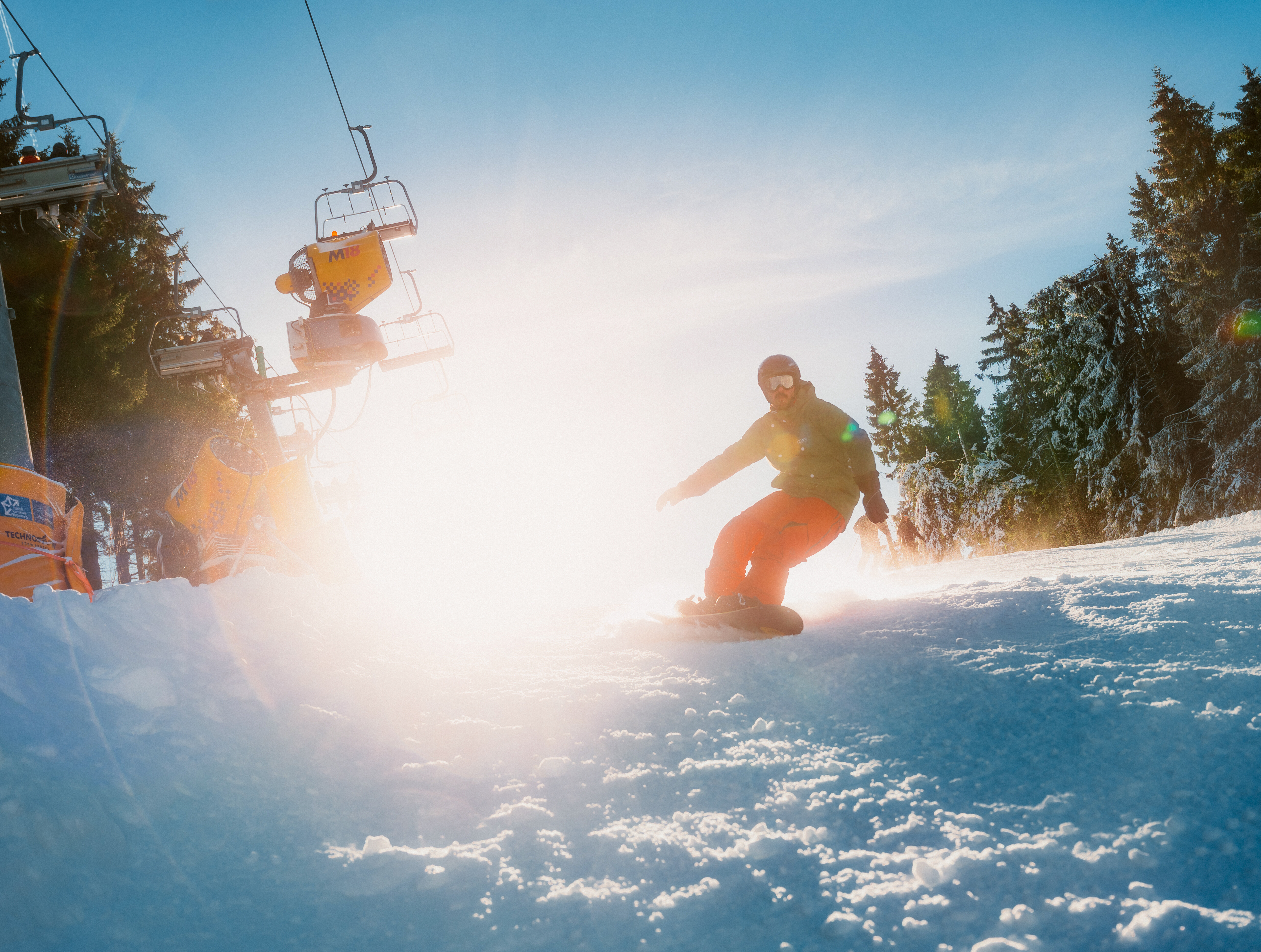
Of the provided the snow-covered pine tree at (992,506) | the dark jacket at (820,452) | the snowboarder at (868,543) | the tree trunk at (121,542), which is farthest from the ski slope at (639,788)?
the snow-covered pine tree at (992,506)

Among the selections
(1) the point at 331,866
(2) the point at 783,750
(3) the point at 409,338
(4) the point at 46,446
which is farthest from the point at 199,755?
(4) the point at 46,446

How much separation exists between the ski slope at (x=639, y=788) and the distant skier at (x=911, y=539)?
26.8 metres

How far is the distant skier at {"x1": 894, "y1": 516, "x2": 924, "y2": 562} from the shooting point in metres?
27.5

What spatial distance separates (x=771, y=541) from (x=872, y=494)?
69cm

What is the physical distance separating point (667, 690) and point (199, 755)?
122cm

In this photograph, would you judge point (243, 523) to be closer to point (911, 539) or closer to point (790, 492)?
point (790, 492)

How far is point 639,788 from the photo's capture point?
4.81 feet

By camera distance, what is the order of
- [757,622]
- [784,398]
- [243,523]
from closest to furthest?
[757,622], [784,398], [243,523]

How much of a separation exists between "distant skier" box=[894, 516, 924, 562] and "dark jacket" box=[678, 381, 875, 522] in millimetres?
25233

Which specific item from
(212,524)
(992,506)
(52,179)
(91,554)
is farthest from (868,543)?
(992,506)

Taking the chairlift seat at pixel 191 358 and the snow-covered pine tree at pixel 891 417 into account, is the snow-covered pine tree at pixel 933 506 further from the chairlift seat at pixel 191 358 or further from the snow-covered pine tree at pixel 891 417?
the chairlift seat at pixel 191 358

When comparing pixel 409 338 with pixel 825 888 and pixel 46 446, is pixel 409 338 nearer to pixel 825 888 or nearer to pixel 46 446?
pixel 46 446

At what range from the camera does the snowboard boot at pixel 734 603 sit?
3037 millimetres

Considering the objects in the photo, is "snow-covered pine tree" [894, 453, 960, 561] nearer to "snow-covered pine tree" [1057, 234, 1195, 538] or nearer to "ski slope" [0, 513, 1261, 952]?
"snow-covered pine tree" [1057, 234, 1195, 538]
